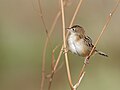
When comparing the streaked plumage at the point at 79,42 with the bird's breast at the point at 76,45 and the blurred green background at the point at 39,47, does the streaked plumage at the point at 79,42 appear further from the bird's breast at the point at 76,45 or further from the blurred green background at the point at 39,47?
the blurred green background at the point at 39,47

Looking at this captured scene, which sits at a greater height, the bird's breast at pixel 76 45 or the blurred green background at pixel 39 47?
the bird's breast at pixel 76 45

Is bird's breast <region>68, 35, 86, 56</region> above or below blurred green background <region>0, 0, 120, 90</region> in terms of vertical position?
above

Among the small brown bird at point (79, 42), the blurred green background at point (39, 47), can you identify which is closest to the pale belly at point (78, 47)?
the small brown bird at point (79, 42)

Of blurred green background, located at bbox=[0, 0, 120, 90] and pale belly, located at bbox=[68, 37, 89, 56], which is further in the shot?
blurred green background, located at bbox=[0, 0, 120, 90]

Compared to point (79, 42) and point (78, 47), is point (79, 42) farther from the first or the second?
point (78, 47)

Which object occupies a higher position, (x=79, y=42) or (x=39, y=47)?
(x=79, y=42)

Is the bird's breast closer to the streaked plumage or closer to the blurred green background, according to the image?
the streaked plumage

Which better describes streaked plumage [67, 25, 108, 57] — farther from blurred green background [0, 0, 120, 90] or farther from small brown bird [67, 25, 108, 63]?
blurred green background [0, 0, 120, 90]

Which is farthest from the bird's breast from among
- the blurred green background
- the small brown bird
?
the blurred green background

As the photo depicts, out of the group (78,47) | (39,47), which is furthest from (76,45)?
(39,47)
